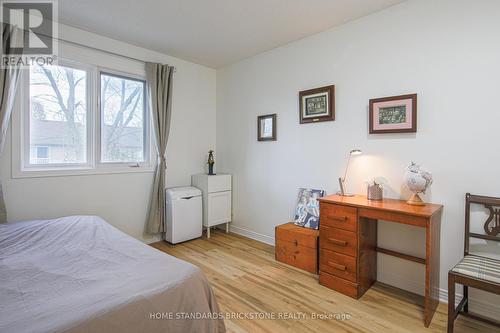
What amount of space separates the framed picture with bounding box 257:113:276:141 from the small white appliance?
3.87 ft

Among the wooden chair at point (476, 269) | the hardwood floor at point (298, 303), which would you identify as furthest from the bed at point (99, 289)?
the wooden chair at point (476, 269)

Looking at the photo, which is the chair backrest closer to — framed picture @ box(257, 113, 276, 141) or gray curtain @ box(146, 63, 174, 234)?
framed picture @ box(257, 113, 276, 141)

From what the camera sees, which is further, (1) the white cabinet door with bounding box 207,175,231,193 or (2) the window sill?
(1) the white cabinet door with bounding box 207,175,231,193

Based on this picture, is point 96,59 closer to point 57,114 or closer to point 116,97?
point 116,97

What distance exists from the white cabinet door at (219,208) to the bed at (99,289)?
1.89m

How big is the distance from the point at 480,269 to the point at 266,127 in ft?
8.21

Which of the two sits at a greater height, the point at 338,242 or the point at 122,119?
the point at 122,119

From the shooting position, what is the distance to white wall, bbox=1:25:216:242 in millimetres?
2564

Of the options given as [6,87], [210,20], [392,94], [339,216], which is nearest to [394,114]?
[392,94]

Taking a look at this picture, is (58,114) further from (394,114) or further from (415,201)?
(415,201)

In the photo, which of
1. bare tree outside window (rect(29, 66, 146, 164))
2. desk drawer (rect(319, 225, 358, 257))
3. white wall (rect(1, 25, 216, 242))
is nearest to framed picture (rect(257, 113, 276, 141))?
white wall (rect(1, 25, 216, 242))

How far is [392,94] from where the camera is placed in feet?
7.75

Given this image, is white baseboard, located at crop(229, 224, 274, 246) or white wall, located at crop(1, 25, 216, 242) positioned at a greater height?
white wall, located at crop(1, 25, 216, 242)

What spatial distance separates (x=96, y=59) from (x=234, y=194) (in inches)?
96.9
